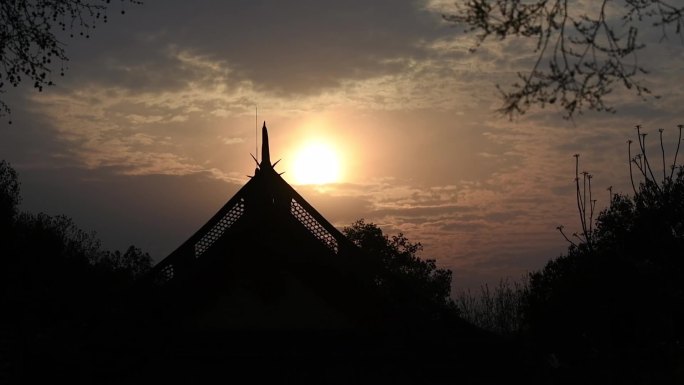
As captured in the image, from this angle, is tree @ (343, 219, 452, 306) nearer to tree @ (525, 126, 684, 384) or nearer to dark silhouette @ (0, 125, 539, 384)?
tree @ (525, 126, 684, 384)

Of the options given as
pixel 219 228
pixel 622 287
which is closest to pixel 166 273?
pixel 219 228

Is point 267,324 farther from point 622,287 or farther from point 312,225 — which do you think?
point 622,287

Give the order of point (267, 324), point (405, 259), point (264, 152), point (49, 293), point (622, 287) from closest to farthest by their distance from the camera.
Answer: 1. point (267, 324)
2. point (264, 152)
3. point (622, 287)
4. point (49, 293)
5. point (405, 259)

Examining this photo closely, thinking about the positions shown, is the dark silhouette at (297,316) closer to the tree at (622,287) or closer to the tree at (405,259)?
the tree at (622,287)

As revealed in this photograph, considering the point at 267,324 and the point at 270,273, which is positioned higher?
the point at 270,273

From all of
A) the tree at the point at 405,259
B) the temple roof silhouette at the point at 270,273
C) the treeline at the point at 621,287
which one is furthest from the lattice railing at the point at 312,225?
the tree at the point at 405,259

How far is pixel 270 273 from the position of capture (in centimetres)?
1595

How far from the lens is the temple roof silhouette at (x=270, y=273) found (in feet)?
52.2

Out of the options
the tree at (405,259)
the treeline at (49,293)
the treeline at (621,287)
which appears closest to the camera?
the treeline at (49,293)

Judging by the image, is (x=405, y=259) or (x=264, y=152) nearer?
(x=264, y=152)

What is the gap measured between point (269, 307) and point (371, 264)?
2329mm

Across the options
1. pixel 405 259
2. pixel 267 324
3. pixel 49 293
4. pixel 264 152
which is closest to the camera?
pixel 267 324

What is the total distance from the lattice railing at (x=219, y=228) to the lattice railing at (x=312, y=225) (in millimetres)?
1185

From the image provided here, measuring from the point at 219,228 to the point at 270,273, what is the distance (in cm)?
168
